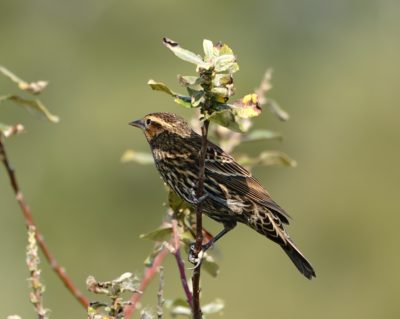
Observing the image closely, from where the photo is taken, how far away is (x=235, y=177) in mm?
4910

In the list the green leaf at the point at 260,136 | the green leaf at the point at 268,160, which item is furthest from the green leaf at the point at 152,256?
the green leaf at the point at 260,136

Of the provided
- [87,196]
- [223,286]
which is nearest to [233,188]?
[223,286]

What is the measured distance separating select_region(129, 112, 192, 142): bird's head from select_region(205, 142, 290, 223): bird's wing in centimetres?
32

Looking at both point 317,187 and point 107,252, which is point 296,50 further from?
point 107,252

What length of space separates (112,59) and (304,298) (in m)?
10.3

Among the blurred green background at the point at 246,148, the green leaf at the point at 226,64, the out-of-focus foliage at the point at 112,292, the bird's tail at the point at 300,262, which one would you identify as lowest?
the out-of-focus foliage at the point at 112,292

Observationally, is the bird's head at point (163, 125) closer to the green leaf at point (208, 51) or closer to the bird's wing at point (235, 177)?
the bird's wing at point (235, 177)

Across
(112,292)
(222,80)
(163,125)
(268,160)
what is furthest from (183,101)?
(163,125)

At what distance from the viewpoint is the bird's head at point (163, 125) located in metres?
5.24

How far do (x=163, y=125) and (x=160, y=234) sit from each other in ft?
3.78

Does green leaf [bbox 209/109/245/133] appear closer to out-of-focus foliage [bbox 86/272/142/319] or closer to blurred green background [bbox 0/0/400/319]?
out-of-focus foliage [bbox 86/272/142/319]

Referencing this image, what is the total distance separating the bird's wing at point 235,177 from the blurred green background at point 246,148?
677cm

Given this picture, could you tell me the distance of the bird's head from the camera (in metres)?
5.24

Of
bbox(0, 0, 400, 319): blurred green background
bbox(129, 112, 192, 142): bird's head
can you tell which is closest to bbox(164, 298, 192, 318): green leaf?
bbox(129, 112, 192, 142): bird's head
